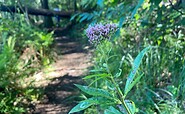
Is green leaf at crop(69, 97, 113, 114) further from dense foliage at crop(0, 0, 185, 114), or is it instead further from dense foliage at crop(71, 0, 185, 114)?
dense foliage at crop(71, 0, 185, 114)

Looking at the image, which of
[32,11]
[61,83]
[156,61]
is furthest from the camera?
[32,11]

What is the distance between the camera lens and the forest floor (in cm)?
493

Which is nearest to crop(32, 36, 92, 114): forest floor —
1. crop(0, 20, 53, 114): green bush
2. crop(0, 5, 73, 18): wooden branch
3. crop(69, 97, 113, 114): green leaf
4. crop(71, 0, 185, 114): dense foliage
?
crop(0, 20, 53, 114): green bush

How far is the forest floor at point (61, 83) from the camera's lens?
16.2 feet

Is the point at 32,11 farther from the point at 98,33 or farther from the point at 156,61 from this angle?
the point at 98,33

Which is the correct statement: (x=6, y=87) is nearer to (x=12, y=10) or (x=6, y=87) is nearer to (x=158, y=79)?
(x=158, y=79)

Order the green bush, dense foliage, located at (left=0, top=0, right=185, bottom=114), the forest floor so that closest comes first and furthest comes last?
dense foliage, located at (left=0, top=0, right=185, bottom=114) → the green bush → the forest floor

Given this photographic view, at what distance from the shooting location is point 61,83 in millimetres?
6203

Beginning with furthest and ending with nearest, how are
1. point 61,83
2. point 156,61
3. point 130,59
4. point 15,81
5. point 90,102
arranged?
point 61,83 → point 15,81 → point 130,59 → point 156,61 → point 90,102

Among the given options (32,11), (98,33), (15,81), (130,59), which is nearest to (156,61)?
(130,59)

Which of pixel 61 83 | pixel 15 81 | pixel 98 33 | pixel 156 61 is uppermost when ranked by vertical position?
pixel 98 33

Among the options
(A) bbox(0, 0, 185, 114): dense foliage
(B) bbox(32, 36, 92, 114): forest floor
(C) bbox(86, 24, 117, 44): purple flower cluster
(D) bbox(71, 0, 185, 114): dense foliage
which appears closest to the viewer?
(C) bbox(86, 24, 117, 44): purple flower cluster

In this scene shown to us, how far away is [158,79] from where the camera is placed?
3955mm

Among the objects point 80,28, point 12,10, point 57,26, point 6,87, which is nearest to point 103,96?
point 6,87
